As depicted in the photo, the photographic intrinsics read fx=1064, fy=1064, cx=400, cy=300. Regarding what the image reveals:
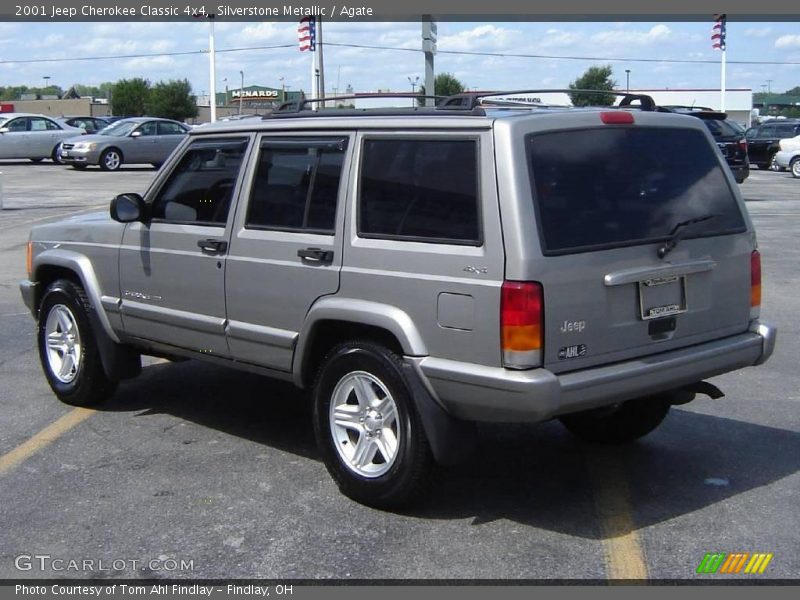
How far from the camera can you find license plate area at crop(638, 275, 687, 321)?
4926 millimetres

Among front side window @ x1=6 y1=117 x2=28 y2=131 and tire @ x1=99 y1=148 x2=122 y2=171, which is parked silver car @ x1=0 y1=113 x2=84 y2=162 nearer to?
front side window @ x1=6 y1=117 x2=28 y2=131

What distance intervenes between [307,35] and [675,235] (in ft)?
123

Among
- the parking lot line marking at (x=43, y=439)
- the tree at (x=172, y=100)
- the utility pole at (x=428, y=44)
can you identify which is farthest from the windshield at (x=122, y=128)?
the tree at (x=172, y=100)

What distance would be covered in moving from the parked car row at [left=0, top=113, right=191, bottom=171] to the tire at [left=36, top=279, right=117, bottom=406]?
25.2 meters

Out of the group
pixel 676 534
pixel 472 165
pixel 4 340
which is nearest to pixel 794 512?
pixel 676 534

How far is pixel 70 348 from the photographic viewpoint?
7148 millimetres

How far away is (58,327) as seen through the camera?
7.24m

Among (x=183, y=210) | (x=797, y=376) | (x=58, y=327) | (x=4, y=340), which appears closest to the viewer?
(x=183, y=210)

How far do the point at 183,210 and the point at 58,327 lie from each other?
1.58 meters

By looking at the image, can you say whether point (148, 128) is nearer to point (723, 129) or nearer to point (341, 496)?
point (723, 129)

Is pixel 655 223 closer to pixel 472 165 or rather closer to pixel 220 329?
pixel 472 165

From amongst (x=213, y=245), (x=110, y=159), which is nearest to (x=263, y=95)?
(x=110, y=159)

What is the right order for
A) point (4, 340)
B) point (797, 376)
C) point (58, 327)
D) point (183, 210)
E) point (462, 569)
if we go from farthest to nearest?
point (4, 340)
point (797, 376)
point (58, 327)
point (183, 210)
point (462, 569)
